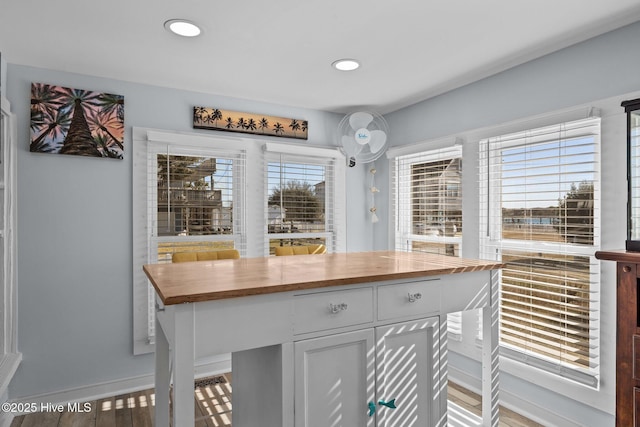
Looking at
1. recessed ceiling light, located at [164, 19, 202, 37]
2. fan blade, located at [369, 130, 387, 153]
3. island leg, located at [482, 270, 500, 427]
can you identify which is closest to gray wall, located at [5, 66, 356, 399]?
recessed ceiling light, located at [164, 19, 202, 37]

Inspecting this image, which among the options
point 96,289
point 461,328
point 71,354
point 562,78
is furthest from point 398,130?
point 71,354

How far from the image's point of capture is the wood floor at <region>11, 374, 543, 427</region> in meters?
2.51

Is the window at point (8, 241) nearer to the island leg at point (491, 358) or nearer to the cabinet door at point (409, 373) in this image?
the cabinet door at point (409, 373)

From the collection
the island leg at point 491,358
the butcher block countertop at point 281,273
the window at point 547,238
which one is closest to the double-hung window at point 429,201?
the window at point 547,238

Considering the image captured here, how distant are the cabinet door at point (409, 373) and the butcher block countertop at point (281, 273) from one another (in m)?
0.28

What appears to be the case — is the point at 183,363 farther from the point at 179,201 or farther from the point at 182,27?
the point at 179,201

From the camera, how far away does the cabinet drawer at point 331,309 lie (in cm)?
160

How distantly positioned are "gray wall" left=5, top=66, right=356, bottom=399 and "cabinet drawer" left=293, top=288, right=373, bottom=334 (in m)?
2.00

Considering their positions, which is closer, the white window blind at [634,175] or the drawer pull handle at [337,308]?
the drawer pull handle at [337,308]

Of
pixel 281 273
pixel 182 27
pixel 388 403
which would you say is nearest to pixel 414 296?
pixel 388 403

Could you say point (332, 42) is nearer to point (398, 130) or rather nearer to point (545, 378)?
point (398, 130)

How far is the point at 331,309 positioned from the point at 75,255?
2.19 m

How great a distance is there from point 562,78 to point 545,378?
1.93 m

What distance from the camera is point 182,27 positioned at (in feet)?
7.17
